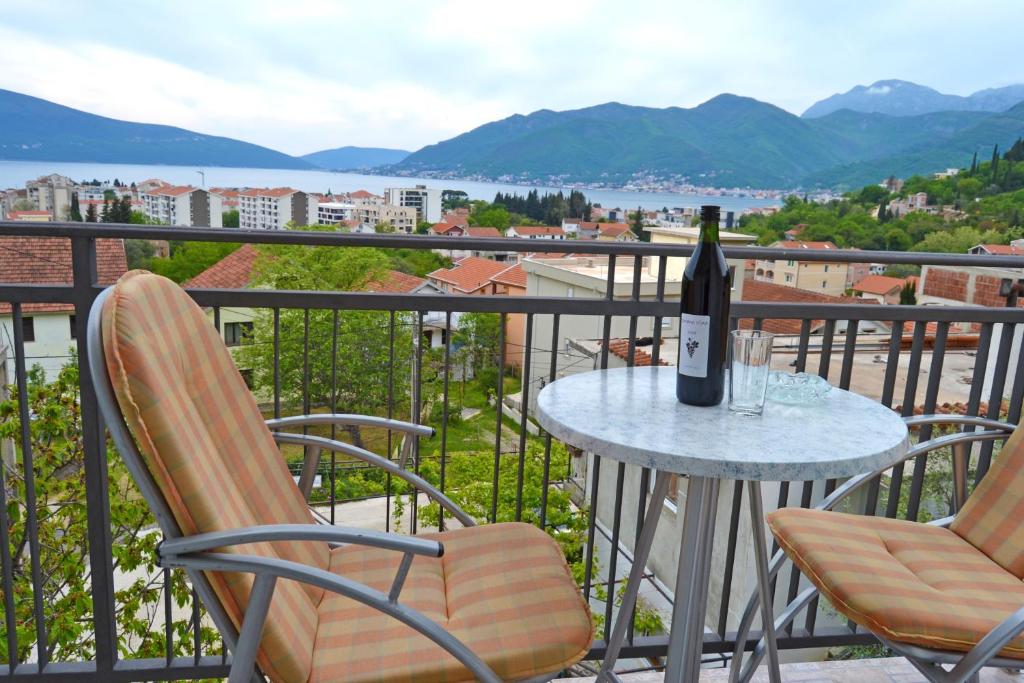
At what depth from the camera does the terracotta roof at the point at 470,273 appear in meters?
13.3

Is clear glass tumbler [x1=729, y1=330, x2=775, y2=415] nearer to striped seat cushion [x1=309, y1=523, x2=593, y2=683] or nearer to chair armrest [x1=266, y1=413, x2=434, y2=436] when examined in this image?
striped seat cushion [x1=309, y1=523, x2=593, y2=683]

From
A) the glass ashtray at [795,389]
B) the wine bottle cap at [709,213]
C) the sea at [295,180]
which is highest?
the sea at [295,180]

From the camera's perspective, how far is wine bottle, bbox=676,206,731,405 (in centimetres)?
140

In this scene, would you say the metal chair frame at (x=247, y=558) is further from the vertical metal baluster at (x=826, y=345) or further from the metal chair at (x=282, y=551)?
the vertical metal baluster at (x=826, y=345)

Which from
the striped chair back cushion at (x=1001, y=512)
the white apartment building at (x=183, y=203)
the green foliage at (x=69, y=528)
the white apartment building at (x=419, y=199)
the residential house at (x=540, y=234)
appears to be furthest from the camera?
the white apartment building at (x=183, y=203)

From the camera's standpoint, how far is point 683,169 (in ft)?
78.3

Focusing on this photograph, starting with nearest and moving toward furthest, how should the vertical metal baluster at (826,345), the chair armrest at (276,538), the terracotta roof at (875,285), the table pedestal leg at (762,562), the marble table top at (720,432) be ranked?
the chair armrest at (276,538)
the marble table top at (720,432)
the table pedestal leg at (762,562)
the vertical metal baluster at (826,345)
the terracotta roof at (875,285)

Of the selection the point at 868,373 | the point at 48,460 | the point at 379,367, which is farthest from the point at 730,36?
the point at 48,460

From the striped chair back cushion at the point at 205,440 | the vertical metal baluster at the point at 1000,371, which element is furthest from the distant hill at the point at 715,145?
the striped chair back cushion at the point at 205,440

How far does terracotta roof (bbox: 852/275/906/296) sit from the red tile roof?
54.1 ft

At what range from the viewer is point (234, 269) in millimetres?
24062

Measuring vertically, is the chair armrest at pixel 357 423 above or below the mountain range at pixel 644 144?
below

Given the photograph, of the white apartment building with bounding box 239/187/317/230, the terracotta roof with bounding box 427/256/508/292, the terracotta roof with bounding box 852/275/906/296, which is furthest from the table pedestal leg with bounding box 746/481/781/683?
the white apartment building with bounding box 239/187/317/230

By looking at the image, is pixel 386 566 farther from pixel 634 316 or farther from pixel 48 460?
pixel 48 460
